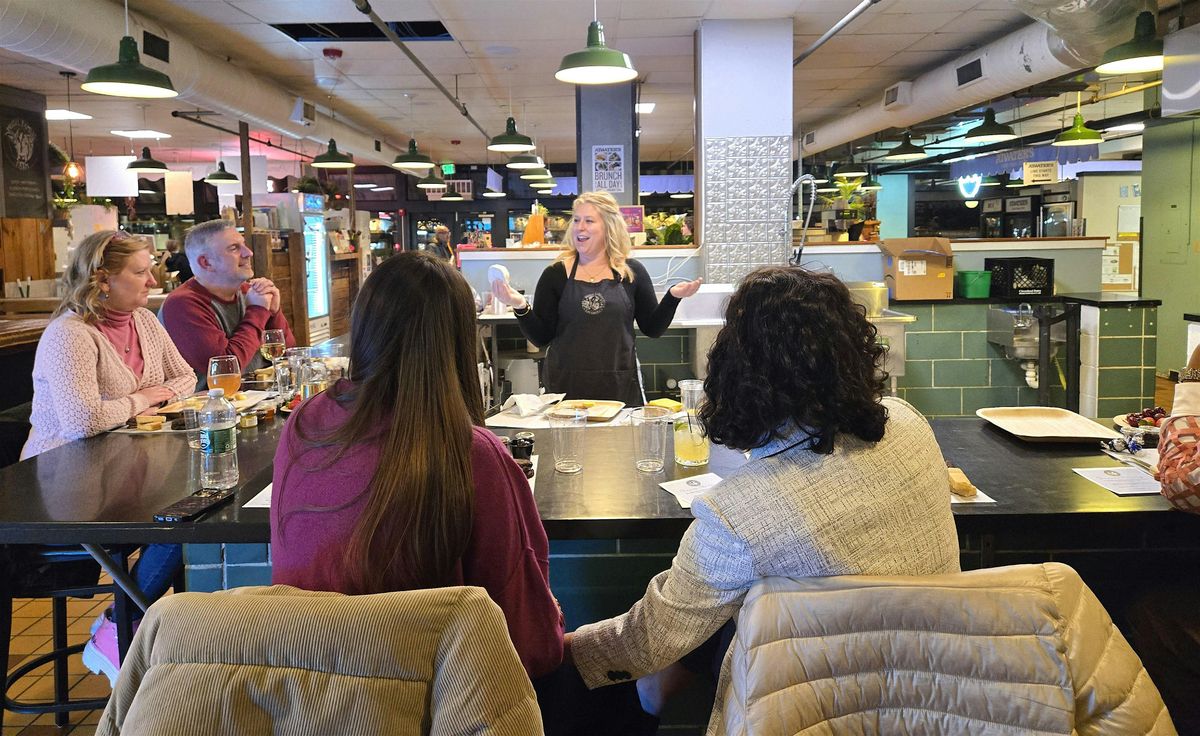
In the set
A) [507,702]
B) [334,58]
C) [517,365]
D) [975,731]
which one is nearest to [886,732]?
[975,731]

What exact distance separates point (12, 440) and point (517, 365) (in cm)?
271

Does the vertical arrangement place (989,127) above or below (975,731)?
above

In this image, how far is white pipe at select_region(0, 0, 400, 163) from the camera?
533 centimetres

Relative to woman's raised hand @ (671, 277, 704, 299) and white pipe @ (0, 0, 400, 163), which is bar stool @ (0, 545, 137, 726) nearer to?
woman's raised hand @ (671, 277, 704, 299)

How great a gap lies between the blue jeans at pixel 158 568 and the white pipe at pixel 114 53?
4.09m

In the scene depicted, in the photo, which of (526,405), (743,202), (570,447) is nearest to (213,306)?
(526,405)

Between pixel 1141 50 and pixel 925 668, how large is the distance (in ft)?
15.8

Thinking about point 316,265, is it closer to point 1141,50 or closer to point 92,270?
point 92,270

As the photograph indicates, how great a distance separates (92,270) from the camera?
3125 mm

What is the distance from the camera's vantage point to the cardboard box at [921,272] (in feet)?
22.4

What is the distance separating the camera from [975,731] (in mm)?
1271

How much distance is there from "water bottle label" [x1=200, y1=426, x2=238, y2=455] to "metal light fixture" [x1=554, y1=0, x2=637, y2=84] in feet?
9.97

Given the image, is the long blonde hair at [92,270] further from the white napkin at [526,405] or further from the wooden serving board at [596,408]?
the wooden serving board at [596,408]

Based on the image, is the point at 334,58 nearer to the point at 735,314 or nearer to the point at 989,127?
the point at 989,127
